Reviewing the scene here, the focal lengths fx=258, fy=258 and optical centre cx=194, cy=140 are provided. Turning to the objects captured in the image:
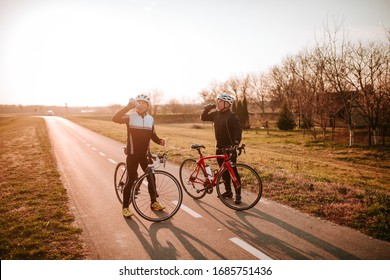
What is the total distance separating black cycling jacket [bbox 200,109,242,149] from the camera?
5.71m

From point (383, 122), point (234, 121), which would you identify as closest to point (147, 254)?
point (234, 121)

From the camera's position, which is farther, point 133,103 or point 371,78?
point 371,78

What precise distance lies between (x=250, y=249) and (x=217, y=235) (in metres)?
0.64

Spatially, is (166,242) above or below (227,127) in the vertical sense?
below

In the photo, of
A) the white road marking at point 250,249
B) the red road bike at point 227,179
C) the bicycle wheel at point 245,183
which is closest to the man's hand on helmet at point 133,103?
the red road bike at point 227,179

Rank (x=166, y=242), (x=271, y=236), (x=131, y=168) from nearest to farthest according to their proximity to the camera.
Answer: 1. (x=166, y=242)
2. (x=271, y=236)
3. (x=131, y=168)

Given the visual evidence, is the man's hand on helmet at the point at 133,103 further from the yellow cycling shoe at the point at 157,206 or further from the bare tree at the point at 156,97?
the bare tree at the point at 156,97

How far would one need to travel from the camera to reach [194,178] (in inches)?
245

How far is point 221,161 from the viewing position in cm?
604

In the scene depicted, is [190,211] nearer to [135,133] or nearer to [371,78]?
[135,133]

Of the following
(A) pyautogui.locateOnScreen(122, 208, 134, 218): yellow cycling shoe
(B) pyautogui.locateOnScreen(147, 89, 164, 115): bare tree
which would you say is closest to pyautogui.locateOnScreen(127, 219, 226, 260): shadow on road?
(A) pyautogui.locateOnScreen(122, 208, 134, 218): yellow cycling shoe

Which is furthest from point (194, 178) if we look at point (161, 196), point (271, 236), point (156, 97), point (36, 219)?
point (156, 97)

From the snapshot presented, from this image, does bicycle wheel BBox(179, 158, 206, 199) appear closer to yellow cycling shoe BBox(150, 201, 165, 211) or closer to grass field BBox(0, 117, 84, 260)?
yellow cycling shoe BBox(150, 201, 165, 211)
